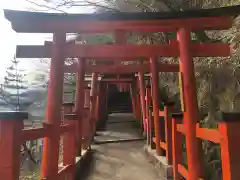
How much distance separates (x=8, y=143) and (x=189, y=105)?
8.15ft

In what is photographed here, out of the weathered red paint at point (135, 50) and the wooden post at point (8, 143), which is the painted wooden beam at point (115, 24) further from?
the wooden post at point (8, 143)

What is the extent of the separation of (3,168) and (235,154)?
2.16 meters

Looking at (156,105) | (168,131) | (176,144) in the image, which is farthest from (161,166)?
(156,105)

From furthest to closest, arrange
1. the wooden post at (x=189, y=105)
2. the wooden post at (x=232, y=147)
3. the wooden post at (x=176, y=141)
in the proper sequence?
the wooden post at (x=176, y=141) → the wooden post at (x=189, y=105) → the wooden post at (x=232, y=147)

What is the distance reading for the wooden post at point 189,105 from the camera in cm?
364

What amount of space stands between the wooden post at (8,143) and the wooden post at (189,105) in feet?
7.49

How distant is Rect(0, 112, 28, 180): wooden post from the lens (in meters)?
2.47

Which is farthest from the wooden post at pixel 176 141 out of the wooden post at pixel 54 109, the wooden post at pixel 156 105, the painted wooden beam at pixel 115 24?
the wooden post at pixel 156 105

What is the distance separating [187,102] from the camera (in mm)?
3814

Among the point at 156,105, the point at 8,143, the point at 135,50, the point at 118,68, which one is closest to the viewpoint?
the point at 8,143

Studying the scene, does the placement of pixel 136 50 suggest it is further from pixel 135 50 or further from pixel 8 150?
pixel 8 150

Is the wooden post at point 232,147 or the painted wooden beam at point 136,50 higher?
the painted wooden beam at point 136,50

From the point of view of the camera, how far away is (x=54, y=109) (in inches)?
159

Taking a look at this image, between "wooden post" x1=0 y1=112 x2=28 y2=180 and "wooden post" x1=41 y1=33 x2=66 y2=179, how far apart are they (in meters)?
1.36
